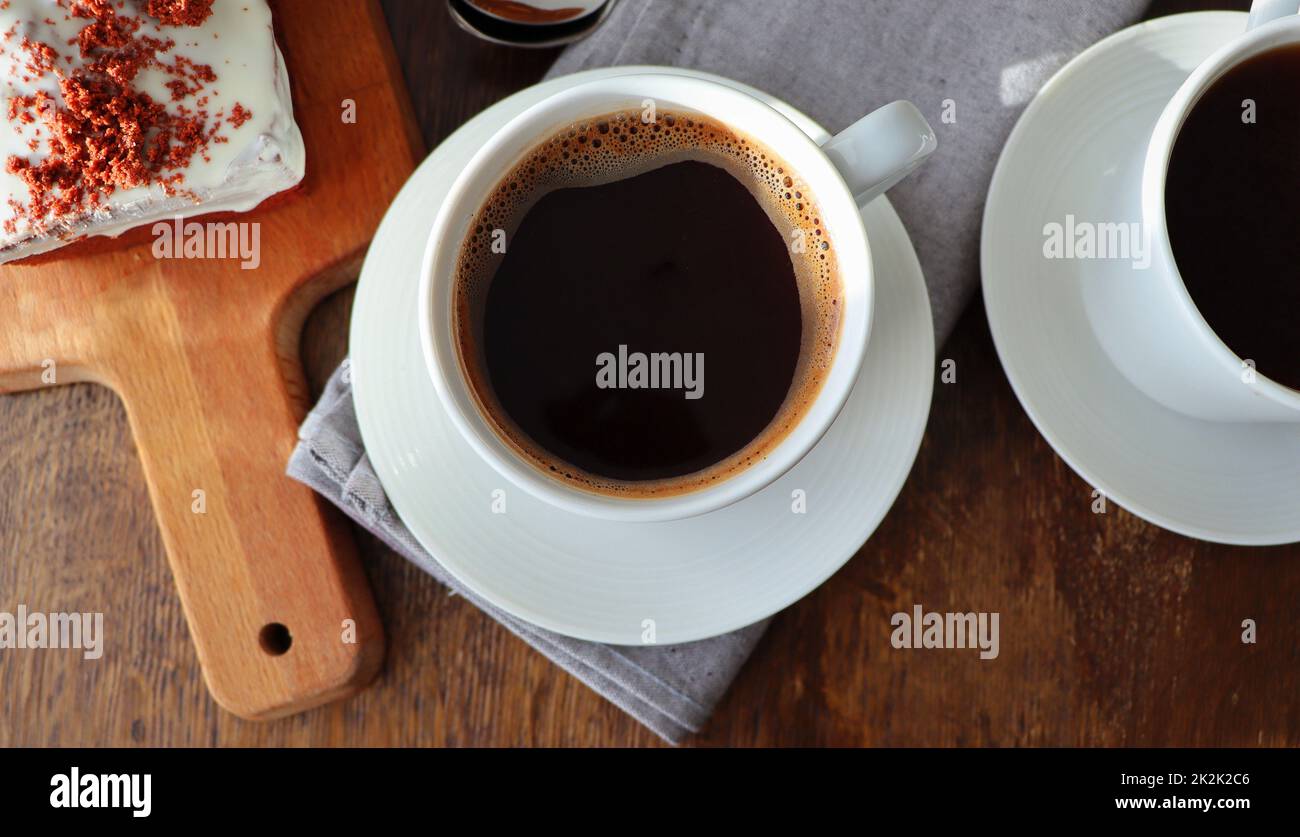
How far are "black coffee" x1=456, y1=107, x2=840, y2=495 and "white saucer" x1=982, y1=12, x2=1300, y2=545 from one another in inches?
8.4

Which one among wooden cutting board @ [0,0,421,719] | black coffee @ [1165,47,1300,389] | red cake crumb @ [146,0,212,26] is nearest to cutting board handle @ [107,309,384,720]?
wooden cutting board @ [0,0,421,719]

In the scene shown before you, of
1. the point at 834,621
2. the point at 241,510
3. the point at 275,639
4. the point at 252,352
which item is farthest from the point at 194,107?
the point at 834,621

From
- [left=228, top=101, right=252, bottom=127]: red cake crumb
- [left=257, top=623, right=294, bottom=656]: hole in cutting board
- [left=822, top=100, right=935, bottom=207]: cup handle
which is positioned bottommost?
[left=257, top=623, right=294, bottom=656]: hole in cutting board

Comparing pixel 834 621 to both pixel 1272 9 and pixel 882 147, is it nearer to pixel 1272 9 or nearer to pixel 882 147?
pixel 882 147

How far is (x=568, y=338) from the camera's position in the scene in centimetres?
80

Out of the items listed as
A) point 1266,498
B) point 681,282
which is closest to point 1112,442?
point 1266,498

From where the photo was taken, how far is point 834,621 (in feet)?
3.38

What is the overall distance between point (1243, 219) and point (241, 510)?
101 cm

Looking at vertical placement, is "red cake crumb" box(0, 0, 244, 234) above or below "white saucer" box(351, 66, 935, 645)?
above

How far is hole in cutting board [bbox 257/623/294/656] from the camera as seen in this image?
3.23 ft

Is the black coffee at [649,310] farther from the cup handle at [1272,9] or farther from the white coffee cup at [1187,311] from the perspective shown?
the cup handle at [1272,9]

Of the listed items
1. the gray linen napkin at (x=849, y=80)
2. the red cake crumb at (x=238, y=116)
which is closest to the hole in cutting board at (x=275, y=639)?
the gray linen napkin at (x=849, y=80)

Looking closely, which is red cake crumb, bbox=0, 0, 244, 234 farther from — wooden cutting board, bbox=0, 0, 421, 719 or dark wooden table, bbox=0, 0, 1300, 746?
dark wooden table, bbox=0, 0, 1300, 746

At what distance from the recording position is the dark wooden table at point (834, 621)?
101cm
